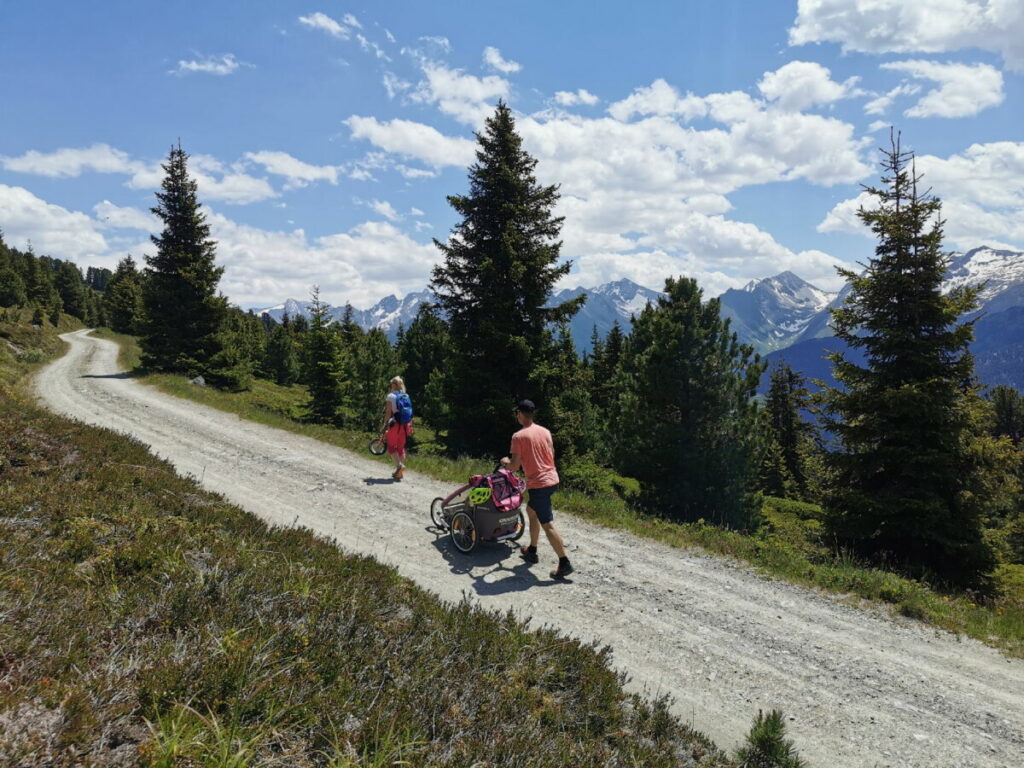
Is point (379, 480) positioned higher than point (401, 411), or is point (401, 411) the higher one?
point (401, 411)

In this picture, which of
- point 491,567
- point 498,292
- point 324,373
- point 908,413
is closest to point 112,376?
point 324,373

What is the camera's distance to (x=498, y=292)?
19.4 metres

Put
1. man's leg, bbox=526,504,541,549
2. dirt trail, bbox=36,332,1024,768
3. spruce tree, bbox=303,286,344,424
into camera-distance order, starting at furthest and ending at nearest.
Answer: spruce tree, bbox=303,286,344,424 < man's leg, bbox=526,504,541,549 < dirt trail, bbox=36,332,1024,768

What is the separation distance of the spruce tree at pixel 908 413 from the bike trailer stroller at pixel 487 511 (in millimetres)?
10446

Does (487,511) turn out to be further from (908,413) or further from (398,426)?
(908,413)

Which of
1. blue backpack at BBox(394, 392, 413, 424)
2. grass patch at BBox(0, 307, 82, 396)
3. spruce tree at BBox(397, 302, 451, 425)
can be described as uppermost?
spruce tree at BBox(397, 302, 451, 425)

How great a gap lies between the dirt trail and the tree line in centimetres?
558

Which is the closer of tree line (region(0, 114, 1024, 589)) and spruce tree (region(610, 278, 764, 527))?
tree line (region(0, 114, 1024, 589))

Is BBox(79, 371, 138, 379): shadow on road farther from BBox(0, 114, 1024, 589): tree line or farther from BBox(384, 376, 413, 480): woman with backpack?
BBox(384, 376, 413, 480): woman with backpack

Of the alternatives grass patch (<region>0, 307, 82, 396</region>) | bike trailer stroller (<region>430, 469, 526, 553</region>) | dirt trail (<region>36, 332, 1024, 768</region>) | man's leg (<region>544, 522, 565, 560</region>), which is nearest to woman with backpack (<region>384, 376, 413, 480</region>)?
dirt trail (<region>36, 332, 1024, 768</region>)

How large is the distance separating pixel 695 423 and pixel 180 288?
102 feet

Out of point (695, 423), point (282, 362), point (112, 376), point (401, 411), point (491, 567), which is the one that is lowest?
point (112, 376)

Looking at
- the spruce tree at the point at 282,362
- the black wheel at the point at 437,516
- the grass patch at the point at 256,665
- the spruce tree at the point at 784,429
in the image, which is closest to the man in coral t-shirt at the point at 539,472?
the grass patch at the point at 256,665

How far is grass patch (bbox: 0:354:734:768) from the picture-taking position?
2902mm
